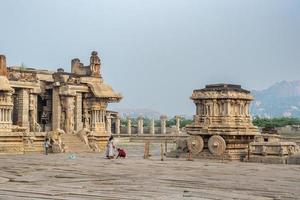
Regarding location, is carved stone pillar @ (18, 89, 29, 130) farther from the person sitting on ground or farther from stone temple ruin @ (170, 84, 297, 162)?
stone temple ruin @ (170, 84, 297, 162)

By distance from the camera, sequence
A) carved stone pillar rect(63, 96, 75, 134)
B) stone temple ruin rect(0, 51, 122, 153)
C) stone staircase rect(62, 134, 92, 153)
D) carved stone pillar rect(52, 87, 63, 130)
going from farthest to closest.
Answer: carved stone pillar rect(52, 87, 63, 130) < carved stone pillar rect(63, 96, 75, 134) < stone temple ruin rect(0, 51, 122, 153) < stone staircase rect(62, 134, 92, 153)

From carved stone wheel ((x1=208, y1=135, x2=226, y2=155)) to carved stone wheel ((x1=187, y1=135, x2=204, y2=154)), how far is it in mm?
631

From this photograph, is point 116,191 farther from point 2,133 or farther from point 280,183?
point 2,133

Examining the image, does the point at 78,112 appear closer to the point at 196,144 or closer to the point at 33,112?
the point at 33,112

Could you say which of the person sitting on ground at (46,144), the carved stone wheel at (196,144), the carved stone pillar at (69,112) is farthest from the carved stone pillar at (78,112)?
the carved stone wheel at (196,144)

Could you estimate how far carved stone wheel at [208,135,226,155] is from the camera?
26.9 m

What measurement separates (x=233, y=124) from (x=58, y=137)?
47.3 ft

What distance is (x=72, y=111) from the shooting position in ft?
135

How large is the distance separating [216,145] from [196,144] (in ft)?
4.32

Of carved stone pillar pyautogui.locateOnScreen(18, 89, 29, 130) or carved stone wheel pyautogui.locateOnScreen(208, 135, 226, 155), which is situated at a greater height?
carved stone pillar pyautogui.locateOnScreen(18, 89, 29, 130)

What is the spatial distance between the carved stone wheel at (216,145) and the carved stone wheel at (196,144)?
63 centimetres

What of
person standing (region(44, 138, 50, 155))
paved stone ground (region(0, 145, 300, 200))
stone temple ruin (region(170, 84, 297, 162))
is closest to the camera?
paved stone ground (region(0, 145, 300, 200))

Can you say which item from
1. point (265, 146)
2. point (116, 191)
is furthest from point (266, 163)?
point (116, 191)

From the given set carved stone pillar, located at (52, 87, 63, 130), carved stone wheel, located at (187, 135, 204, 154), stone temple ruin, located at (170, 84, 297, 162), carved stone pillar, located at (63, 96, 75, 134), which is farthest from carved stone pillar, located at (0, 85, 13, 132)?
carved stone wheel, located at (187, 135, 204, 154)
